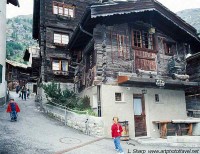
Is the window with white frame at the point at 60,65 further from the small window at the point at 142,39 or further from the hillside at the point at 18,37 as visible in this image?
the hillside at the point at 18,37

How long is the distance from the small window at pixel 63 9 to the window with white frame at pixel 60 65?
16.6 feet

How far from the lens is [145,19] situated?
1683 centimetres

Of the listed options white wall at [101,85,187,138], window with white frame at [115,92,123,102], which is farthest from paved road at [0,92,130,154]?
window with white frame at [115,92,123,102]

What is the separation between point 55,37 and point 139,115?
43.1 ft

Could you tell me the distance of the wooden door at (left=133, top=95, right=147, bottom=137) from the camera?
14.9 m

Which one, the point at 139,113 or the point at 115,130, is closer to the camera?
the point at 115,130


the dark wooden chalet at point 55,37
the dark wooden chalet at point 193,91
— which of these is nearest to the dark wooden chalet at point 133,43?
the dark wooden chalet at point 193,91

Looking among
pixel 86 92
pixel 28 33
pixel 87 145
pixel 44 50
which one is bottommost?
pixel 87 145

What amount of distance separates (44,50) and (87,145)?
1486 centimetres

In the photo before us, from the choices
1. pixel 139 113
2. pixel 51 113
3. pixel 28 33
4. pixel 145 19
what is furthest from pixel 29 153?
pixel 28 33

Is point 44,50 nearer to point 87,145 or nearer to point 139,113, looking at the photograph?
point 139,113

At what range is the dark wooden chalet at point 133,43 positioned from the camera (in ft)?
47.9

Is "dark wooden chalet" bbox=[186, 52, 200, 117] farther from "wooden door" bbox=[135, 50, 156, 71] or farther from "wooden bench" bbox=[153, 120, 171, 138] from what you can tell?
"wooden bench" bbox=[153, 120, 171, 138]

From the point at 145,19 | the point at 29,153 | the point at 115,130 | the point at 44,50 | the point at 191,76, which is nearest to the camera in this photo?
the point at 29,153
